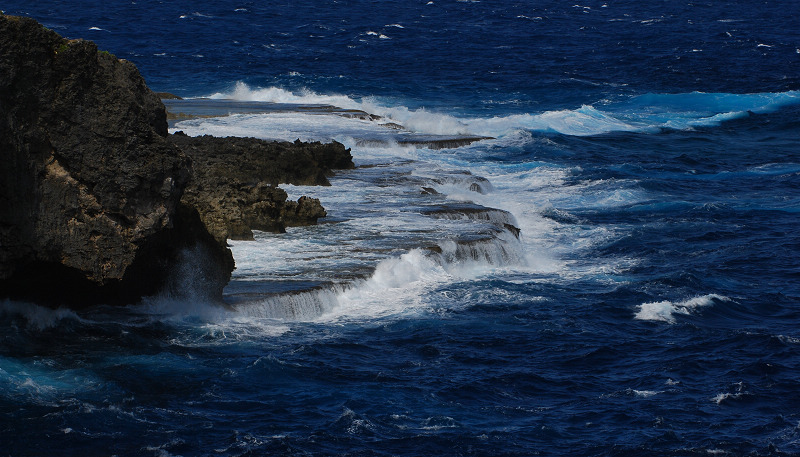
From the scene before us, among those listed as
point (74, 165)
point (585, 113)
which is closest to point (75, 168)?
point (74, 165)

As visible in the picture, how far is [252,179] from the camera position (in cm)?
3312

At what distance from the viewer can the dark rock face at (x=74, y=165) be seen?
58.0 feet

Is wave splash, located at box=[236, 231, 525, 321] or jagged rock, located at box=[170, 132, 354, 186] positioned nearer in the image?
wave splash, located at box=[236, 231, 525, 321]

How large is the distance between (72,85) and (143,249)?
317 cm

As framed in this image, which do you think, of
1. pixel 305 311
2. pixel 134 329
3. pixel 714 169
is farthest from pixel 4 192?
pixel 714 169

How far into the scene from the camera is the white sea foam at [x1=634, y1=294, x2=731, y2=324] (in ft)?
82.3

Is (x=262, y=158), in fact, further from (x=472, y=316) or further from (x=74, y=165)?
(x=74, y=165)

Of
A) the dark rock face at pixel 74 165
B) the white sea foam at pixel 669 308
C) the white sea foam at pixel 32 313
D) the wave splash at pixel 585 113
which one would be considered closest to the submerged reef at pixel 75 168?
the dark rock face at pixel 74 165

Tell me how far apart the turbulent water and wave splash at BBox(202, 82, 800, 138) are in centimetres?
39

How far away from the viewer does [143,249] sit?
18.9 m

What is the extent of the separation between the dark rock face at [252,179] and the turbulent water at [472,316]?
65 centimetres

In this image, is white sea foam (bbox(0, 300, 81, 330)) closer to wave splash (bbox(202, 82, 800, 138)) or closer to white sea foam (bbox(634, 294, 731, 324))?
white sea foam (bbox(634, 294, 731, 324))

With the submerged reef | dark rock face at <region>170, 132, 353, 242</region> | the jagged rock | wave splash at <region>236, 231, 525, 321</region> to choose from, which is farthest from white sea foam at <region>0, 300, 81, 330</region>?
the jagged rock

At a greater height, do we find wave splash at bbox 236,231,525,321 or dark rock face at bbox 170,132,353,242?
dark rock face at bbox 170,132,353,242
